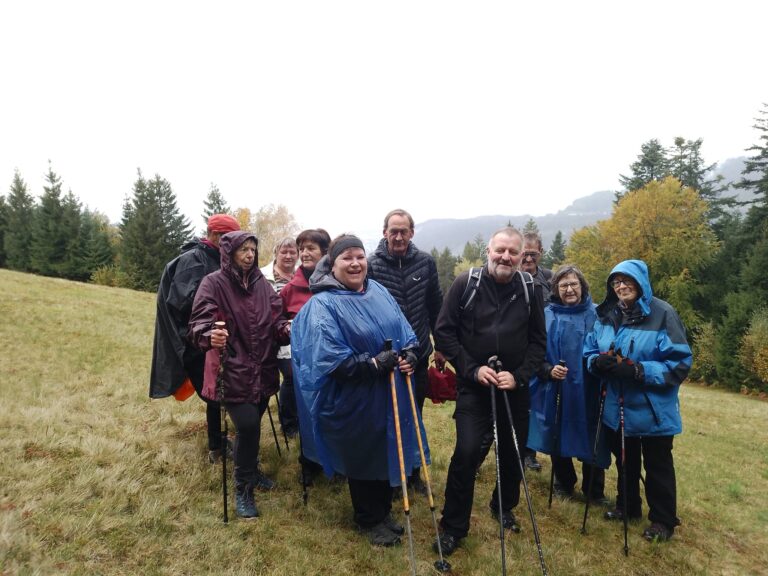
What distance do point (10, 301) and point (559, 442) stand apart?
1518cm

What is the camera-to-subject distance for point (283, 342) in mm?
4598

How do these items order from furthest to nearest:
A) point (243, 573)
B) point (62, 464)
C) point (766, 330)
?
1. point (766, 330)
2. point (62, 464)
3. point (243, 573)

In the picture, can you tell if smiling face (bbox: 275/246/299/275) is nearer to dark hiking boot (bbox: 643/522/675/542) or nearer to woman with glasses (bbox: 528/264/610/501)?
woman with glasses (bbox: 528/264/610/501)

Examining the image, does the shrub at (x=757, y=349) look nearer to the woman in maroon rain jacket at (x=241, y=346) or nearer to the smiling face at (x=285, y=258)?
the smiling face at (x=285, y=258)

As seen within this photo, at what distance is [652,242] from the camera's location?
32.6 meters

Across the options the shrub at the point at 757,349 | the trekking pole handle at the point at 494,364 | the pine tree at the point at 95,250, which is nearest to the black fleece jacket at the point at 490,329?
the trekking pole handle at the point at 494,364

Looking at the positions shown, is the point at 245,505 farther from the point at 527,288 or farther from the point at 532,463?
the point at 532,463

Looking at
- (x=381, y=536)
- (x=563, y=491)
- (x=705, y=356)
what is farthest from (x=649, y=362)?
(x=705, y=356)

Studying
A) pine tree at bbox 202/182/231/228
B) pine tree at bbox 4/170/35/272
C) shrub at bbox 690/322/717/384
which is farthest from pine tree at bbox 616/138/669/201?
pine tree at bbox 4/170/35/272

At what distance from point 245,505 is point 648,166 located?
47.3 m

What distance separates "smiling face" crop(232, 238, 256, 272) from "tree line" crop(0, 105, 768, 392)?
21.3 metres

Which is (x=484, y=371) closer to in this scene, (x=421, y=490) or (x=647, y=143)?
(x=421, y=490)

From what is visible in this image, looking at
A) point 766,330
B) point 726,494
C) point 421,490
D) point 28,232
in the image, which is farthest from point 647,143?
point 28,232

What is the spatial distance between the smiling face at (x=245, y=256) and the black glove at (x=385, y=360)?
156 cm
